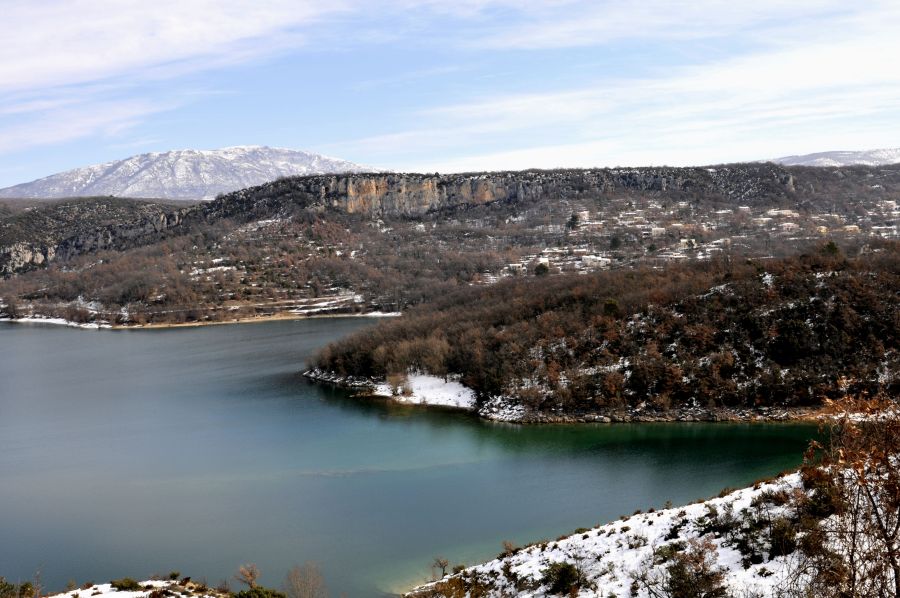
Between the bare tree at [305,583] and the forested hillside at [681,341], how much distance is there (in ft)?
58.6

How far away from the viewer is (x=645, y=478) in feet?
74.5

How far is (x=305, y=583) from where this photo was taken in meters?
15.5

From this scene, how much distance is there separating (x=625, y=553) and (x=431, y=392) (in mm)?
26104

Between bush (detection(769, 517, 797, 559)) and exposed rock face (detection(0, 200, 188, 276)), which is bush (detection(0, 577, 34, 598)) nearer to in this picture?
bush (detection(769, 517, 797, 559))

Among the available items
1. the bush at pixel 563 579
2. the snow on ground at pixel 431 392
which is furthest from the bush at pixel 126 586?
the snow on ground at pixel 431 392

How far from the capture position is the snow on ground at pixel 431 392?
1410 inches

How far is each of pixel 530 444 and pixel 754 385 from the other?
11.2 meters

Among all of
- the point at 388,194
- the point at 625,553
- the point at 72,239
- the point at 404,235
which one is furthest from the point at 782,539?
the point at 72,239

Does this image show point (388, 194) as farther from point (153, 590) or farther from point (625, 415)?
point (153, 590)

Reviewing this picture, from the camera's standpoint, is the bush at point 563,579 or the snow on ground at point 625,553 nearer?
the snow on ground at point 625,553

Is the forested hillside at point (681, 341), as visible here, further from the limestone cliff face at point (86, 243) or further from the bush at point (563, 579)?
the limestone cliff face at point (86, 243)

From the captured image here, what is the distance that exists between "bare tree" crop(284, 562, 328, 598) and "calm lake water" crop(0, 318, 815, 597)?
412 millimetres

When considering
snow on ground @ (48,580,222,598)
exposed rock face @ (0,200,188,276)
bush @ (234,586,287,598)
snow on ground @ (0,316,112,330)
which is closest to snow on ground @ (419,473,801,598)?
bush @ (234,586,287,598)

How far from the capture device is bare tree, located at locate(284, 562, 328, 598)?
14979mm
